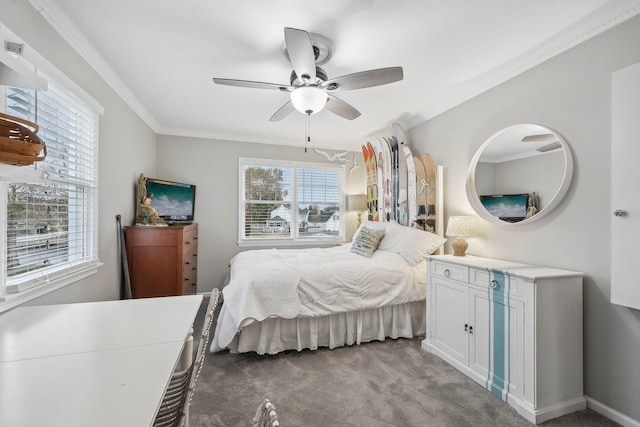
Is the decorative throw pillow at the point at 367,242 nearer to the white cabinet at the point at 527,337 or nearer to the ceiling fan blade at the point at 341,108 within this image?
the white cabinet at the point at 527,337

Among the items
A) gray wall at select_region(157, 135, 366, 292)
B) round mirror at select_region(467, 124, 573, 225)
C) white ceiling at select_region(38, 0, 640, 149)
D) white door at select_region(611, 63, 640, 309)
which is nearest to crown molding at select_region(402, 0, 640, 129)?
white ceiling at select_region(38, 0, 640, 149)

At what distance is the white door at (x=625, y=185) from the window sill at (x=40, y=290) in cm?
344

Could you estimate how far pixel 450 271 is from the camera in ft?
7.89

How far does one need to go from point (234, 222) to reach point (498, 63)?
3.86 metres

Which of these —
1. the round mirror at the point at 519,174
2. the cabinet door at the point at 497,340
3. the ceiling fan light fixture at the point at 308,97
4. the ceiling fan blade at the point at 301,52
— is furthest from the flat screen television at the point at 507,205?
the ceiling fan blade at the point at 301,52

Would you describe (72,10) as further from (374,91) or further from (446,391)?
(446,391)

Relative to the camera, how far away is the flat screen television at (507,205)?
7.56 feet

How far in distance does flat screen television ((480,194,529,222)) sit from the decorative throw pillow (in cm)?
120

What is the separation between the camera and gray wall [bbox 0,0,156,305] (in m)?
1.66

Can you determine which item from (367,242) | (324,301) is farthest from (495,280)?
(367,242)

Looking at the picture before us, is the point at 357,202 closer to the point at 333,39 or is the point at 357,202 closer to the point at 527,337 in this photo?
the point at 333,39

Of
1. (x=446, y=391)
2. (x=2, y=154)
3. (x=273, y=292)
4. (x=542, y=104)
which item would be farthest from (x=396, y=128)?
(x=2, y=154)

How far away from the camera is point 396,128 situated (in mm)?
3805

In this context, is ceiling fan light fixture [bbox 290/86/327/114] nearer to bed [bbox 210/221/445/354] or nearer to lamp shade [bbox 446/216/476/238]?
bed [bbox 210/221/445/354]
